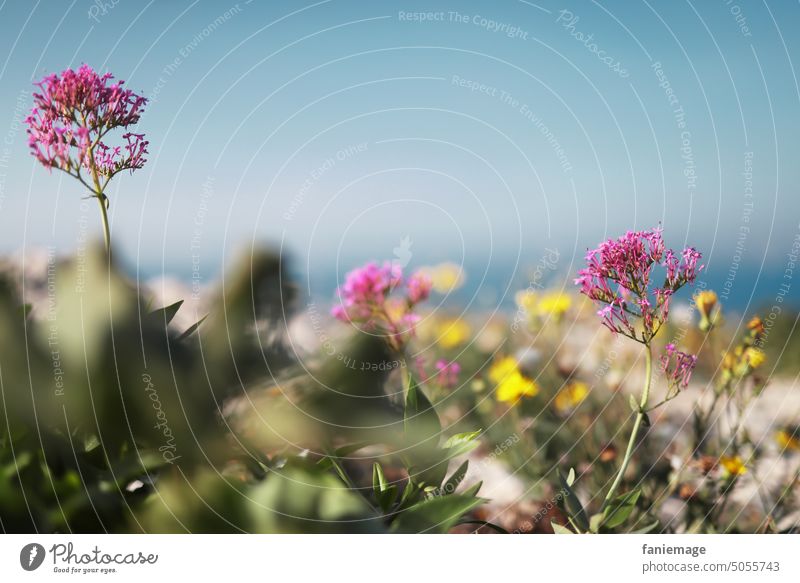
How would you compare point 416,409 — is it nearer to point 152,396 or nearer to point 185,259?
point 152,396

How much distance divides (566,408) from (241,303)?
0.87 meters

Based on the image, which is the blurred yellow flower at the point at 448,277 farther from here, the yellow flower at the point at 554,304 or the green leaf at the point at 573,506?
the green leaf at the point at 573,506

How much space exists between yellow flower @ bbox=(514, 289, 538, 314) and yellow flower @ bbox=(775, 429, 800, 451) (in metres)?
0.55

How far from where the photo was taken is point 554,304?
149 cm

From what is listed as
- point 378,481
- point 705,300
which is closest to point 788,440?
point 705,300

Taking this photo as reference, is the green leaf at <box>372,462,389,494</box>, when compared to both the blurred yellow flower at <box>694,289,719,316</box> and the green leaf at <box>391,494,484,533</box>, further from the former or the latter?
the blurred yellow flower at <box>694,289,719,316</box>

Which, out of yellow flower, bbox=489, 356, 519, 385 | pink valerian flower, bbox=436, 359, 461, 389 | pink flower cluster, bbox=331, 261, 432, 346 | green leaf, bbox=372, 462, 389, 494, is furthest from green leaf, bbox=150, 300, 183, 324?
yellow flower, bbox=489, 356, 519, 385

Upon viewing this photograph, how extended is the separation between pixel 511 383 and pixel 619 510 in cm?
43

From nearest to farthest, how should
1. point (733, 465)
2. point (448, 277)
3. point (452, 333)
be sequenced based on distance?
point (733, 465) < point (448, 277) < point (452, 333)

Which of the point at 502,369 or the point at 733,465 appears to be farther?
the point at 502,369

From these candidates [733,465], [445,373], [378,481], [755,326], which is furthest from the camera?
[445,373]

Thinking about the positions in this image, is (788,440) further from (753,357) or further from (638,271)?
(638,271)

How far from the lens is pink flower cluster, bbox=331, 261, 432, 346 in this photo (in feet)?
3.09
